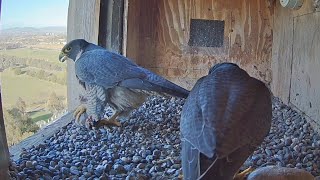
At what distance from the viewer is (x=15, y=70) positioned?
1904 millimetres

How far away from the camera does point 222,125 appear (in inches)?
58.3

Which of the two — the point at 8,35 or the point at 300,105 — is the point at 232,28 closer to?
the point at 300,105

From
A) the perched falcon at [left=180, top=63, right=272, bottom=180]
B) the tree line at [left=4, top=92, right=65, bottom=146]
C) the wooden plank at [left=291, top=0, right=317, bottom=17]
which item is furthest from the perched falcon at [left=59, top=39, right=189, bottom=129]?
the wooden plank at [left=291, top=0, right=317, bottom=17]

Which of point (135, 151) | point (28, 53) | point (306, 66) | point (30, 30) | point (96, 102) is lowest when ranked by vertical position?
Answer: point (135, 151)

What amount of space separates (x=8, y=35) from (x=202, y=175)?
0.88 metres

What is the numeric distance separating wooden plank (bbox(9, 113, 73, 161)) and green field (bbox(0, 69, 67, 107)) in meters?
0.25

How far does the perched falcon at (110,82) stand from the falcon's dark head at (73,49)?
0.11ft

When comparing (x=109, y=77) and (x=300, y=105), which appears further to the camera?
(x=300, y=105)

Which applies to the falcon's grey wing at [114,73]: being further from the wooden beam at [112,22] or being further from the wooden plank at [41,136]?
the wooden beam at [112,22]

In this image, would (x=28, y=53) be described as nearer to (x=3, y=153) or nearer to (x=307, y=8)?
(x=3, y=153)

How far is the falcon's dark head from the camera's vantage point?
3047mm

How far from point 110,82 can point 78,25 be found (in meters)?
0.85

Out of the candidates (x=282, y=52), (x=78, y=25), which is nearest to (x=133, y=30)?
(x=78, y=25)

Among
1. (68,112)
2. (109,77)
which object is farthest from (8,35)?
(68,112)
